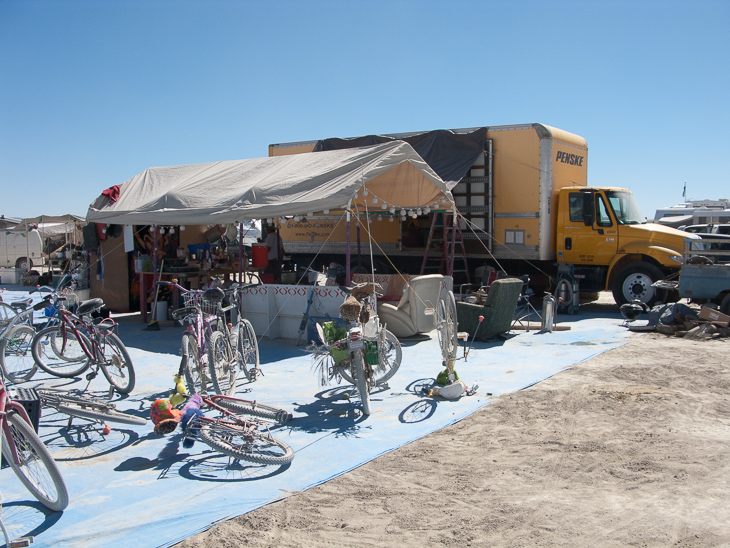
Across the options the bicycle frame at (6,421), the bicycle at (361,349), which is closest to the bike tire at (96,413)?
the bicycle frame at (6,421)

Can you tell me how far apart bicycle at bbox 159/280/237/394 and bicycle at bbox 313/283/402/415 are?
99cm

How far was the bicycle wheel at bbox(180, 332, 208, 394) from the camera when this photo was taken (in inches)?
248

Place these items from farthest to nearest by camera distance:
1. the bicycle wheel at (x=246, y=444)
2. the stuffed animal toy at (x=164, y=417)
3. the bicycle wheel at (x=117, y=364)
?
the bicycle wheel at (x=117, y=364), the stuffed animal toy at (x=164, y=417), the bicycle wheel at (x=246, y=444)

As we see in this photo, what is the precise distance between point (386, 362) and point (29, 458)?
3.58 m

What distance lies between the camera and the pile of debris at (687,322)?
32.5 feet

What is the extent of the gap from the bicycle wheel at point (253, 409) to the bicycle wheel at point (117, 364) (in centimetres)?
195

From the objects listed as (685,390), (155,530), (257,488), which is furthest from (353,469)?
(685,390)

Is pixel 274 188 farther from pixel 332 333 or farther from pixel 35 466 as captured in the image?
pixel 35 466

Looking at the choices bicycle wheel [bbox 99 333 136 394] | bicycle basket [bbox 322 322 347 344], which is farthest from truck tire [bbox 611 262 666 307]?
bicycle wheel [bbox 99 333 136 394]

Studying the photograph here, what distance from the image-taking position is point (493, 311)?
9.59 meters

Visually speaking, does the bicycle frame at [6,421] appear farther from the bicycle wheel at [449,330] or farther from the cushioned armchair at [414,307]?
the cushioned armchair at [414,307]

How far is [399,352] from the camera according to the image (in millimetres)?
6680

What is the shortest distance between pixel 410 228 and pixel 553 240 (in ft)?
11.4

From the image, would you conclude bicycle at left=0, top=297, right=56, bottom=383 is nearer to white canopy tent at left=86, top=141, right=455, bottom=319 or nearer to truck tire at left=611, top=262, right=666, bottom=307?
white canopy tent at left=86, top=141, right=455, bottom=319
